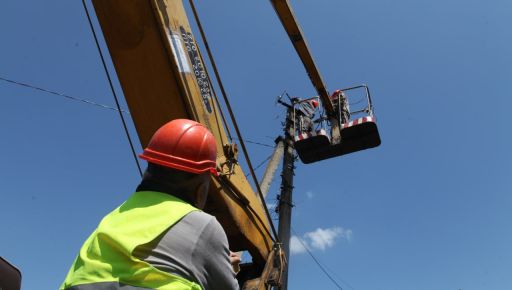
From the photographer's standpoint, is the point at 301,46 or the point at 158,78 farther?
the point at 301,46

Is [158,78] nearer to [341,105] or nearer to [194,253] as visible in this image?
[194,253]

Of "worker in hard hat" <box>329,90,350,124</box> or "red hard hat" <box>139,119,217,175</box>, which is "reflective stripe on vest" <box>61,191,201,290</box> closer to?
"red hard hat" <box>139,119,217,175</box>

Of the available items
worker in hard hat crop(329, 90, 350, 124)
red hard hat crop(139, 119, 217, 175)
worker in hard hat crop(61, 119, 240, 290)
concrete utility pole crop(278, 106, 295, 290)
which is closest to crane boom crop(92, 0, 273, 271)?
red hard hat crop(139, 119, 217, 175)

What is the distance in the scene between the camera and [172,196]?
1.66m

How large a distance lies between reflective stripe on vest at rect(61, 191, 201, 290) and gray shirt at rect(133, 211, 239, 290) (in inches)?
0.8

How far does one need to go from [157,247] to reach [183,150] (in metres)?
0.47

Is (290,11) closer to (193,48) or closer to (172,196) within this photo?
(193,48)

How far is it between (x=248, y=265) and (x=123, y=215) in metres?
2.51

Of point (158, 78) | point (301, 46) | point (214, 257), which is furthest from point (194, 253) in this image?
point (301, 46)

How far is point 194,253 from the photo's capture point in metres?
1.43

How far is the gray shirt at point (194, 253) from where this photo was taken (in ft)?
4.52

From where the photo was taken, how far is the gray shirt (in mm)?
1378

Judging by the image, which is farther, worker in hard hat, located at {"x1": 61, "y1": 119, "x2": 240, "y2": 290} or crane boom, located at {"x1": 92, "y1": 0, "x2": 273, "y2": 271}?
crane boom, located at {"x1": 92, "y1": 0, "x2": 273, "y2": 271}

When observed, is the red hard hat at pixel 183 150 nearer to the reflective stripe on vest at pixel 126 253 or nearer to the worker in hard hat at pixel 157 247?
the worker in hard hat at pixel 157 247
